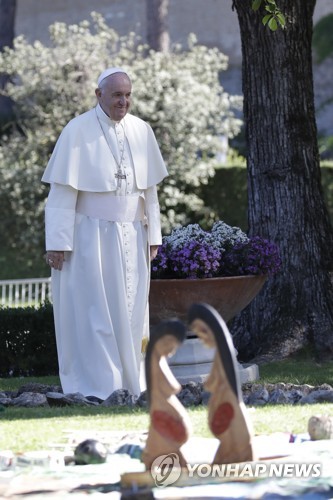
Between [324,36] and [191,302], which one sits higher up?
[324,36]

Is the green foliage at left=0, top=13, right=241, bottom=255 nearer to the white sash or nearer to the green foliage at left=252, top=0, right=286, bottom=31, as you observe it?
the green foliage at left=252, top=0, right=286, bottom=31

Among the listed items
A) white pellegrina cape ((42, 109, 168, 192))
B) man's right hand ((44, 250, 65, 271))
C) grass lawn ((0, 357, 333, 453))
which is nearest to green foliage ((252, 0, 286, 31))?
white pellegrina cape ((42, 109, 168, 192))

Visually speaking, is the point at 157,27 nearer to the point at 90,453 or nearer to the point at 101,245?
the point at 101,245

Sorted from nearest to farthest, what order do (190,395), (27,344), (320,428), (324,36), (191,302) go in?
(320,428) < (190,395) < (191,302) < (27,344) < (324,36)

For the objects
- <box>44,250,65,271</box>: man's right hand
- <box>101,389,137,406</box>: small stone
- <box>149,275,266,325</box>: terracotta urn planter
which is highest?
<box>44,250,65,271</box>: man's right hand

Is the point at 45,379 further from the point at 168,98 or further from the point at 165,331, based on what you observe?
the point at 168,98

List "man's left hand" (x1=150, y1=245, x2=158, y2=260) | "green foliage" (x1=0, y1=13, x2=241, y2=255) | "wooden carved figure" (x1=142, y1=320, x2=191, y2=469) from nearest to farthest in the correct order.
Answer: "wooden carved figure" (x1=142, y1=320, x2=191, y2=469), "man's left hand" (x1=150, y1=245, x2=158, y2=260), "green foliage" (x1=0, y1=13, x2=241, y2=255)

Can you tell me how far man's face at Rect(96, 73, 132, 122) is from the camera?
8648mm

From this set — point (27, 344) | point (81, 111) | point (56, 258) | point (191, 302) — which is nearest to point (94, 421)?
point (56, 258)

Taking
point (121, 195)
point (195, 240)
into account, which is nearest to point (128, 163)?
point (121, 195)

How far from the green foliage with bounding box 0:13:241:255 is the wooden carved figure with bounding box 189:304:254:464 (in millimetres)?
16374

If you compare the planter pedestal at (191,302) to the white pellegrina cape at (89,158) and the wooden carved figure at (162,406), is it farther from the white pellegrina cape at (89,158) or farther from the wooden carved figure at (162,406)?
the wooden carved figure at (162,406)

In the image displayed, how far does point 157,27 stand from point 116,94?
17.7 meters

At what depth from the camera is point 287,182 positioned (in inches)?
436
